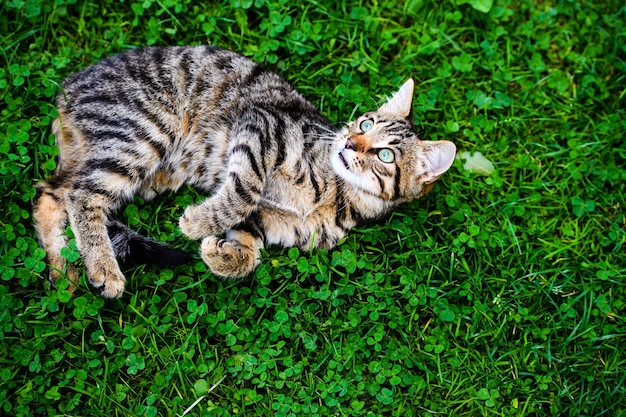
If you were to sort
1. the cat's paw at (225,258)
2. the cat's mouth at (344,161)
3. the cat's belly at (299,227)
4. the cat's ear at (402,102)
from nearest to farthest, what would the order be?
1. the cat's paw at (225,258)
2. the cat's mouth at (344,161)
3. the cat's belly at (299,227)
4. the cat's ear at (402,102)

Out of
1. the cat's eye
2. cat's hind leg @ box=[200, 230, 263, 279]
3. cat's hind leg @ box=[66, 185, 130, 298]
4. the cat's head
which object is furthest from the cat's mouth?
cat's hind leg @ box=[66, 185, 130, 298]

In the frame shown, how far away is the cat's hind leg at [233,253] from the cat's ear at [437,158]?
106 cm

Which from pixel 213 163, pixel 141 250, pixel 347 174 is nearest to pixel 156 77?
pixel 213 163

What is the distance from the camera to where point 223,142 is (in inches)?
139

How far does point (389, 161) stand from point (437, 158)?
0.88ft

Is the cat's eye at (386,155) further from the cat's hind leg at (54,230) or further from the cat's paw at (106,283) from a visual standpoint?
the cat's hind leg at (54,230)

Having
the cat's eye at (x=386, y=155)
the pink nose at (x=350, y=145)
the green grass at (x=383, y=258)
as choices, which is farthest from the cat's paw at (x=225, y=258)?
the cat's eye at (x=386, y=155)

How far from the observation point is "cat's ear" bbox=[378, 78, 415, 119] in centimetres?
354

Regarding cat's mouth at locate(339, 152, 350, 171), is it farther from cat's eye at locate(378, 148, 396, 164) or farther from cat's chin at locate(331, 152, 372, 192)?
cat's eye at locate(378, 148, 396, 164)

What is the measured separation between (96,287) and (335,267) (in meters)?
1.38

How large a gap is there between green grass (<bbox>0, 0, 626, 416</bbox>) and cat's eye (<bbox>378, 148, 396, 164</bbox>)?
1.53 ft

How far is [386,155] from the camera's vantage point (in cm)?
336

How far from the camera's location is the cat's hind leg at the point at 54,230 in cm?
330

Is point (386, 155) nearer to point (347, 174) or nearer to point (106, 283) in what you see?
point (347, 174)
